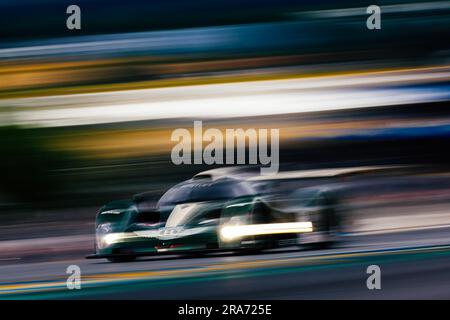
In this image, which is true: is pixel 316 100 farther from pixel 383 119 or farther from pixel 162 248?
pixel 162 248

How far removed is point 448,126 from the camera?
415cm

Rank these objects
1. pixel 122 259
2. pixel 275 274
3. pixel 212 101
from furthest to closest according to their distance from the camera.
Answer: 1. pixel 122 259
2. pixel 212 101
3. pixel 275 274

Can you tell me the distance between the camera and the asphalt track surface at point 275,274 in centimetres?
411

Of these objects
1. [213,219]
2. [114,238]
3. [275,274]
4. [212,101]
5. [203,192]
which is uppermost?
[212,101]

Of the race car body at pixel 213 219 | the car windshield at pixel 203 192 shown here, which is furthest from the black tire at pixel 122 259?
the car windshield at pixel 203 192

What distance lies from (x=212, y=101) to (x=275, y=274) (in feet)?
3.29

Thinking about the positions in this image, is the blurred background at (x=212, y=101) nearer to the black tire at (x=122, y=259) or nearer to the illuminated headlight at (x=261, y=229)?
the black tire at (x=122, y=259)

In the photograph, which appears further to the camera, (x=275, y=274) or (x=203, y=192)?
(x=203, y=192)

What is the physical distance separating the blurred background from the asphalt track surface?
0.11m

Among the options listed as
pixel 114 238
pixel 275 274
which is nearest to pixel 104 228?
pixel 114 238

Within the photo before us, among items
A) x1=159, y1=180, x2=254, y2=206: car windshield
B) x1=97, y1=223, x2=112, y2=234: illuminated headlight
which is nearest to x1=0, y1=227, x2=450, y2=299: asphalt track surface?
x1=97, y1=223, x2=112, y2=234: illuminated headlight

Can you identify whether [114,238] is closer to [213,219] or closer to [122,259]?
[122,259]

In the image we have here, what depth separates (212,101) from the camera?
4.20 metres

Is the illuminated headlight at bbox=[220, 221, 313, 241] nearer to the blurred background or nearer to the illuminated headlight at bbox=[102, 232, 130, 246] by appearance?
the blurred background
